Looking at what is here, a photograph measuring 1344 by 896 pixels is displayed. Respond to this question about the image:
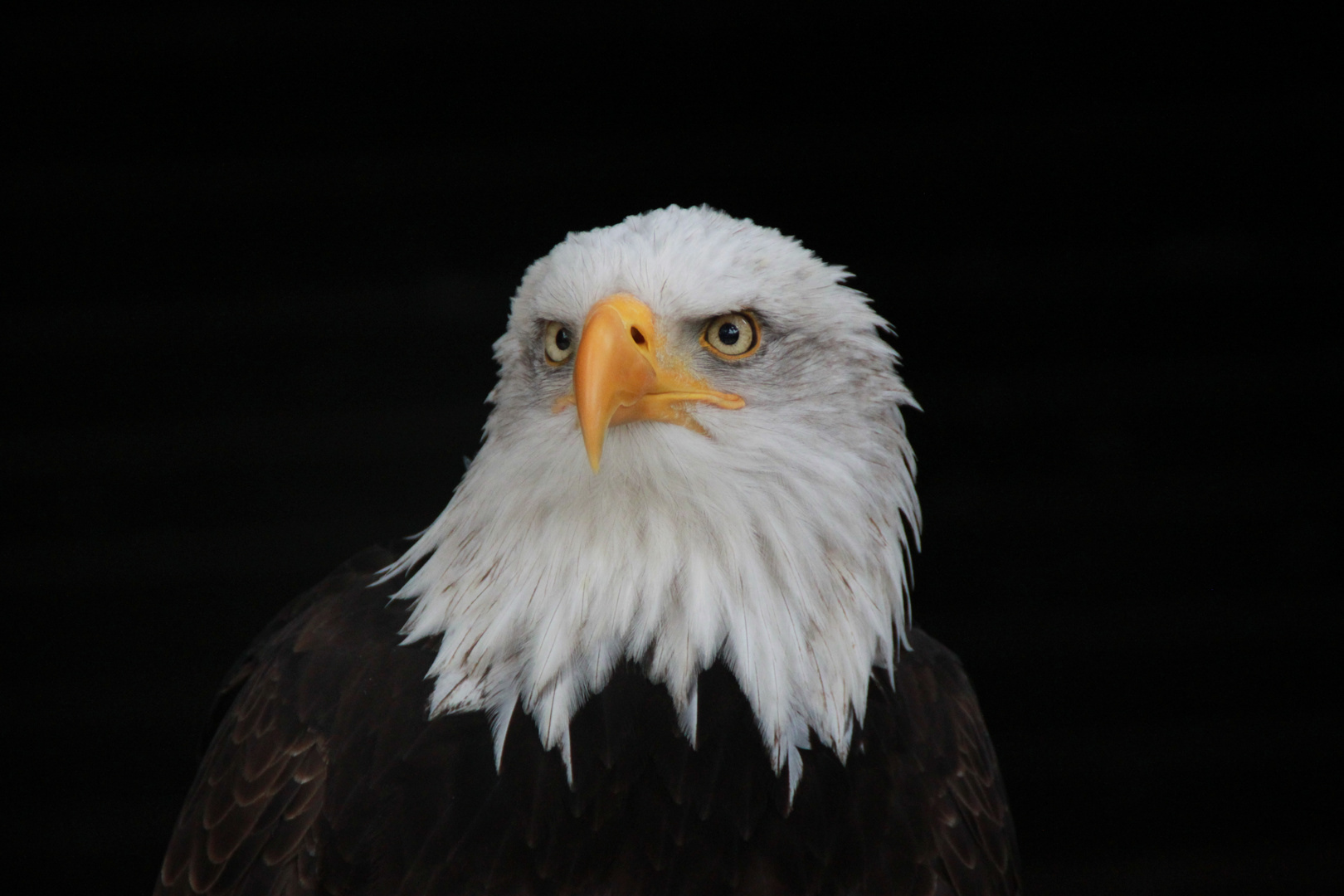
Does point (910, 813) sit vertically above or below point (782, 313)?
below

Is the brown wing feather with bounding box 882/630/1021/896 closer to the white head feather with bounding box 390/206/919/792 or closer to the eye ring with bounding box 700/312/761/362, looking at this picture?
the white head feather with bounding box 390/206/919/792

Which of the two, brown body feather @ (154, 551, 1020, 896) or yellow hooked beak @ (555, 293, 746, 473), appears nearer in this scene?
yellow hooked beak @ (555, 293, 746, 473)

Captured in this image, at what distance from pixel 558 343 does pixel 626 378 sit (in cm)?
28

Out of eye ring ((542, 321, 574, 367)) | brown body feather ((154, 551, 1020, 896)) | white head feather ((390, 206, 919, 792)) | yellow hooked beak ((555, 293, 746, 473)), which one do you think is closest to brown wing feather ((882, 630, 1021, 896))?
brown body feather ((154, 551, 1020, 896))

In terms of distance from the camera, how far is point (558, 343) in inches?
81.3

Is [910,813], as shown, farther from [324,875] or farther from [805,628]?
[324,875]

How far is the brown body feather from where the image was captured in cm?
192

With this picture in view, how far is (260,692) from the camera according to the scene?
2211mm

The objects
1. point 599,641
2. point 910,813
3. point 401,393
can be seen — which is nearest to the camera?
point 599,641

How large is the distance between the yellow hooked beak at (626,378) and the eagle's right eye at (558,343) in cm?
8

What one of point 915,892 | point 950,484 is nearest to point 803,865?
point 915,892

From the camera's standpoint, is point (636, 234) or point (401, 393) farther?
point (401, 393)

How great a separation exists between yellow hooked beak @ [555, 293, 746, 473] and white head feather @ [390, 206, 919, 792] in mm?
26

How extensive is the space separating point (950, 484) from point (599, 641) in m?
2.16
